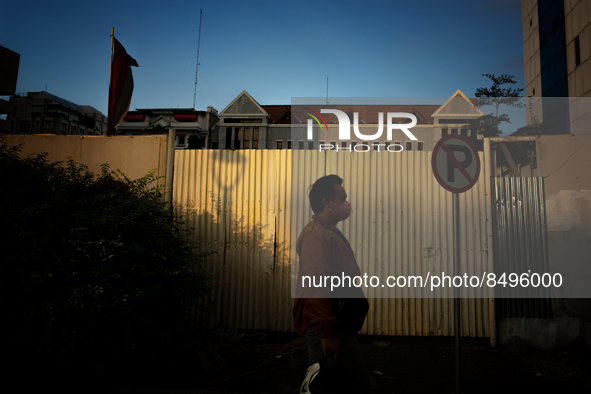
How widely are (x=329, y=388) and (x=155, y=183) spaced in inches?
177

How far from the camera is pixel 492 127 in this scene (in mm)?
28719

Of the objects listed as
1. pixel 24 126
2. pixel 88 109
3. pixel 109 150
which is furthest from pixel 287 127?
pixel 88 109

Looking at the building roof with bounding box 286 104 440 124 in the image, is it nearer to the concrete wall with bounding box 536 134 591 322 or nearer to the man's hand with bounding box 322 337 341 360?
the concrete wall with bounding box 536 134 591 322

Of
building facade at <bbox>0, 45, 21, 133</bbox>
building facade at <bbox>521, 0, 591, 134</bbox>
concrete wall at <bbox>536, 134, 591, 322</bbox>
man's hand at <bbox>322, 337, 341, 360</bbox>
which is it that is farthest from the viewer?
building facade at <bbox>0, 45, 21, 133</bbox>

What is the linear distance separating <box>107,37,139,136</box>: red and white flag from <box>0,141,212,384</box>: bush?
9.54 feet

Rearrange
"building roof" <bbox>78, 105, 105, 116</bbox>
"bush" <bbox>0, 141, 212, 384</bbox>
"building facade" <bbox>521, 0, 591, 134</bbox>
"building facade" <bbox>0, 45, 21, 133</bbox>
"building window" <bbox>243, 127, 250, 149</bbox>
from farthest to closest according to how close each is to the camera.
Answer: "building roof" <bbox>78, 105, 105, 116</bbox>, "building window" <bbox>243, 127, 250, 149</bbox>, "building facade" <bbox>0, 45, 21, 133</bbox>, "building facade" <bbox>521, 0, 591, 134</bbox>, "bush" <bbox>0, 141, 212, 384</bbox>

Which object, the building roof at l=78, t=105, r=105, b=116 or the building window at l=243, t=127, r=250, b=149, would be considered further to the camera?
the building roof at l=78, t=105, r=105, b=116

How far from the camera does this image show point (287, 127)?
43031 mm

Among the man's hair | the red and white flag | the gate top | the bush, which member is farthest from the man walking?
the red and white flag

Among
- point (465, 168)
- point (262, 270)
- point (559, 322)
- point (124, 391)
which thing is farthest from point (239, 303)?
point (559, 322)

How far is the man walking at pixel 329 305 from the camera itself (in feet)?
7.70

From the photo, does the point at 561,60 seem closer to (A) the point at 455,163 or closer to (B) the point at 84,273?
(A) the point at 455,163

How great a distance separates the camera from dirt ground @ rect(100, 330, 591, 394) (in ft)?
12.4

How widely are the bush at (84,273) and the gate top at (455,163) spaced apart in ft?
11.3
